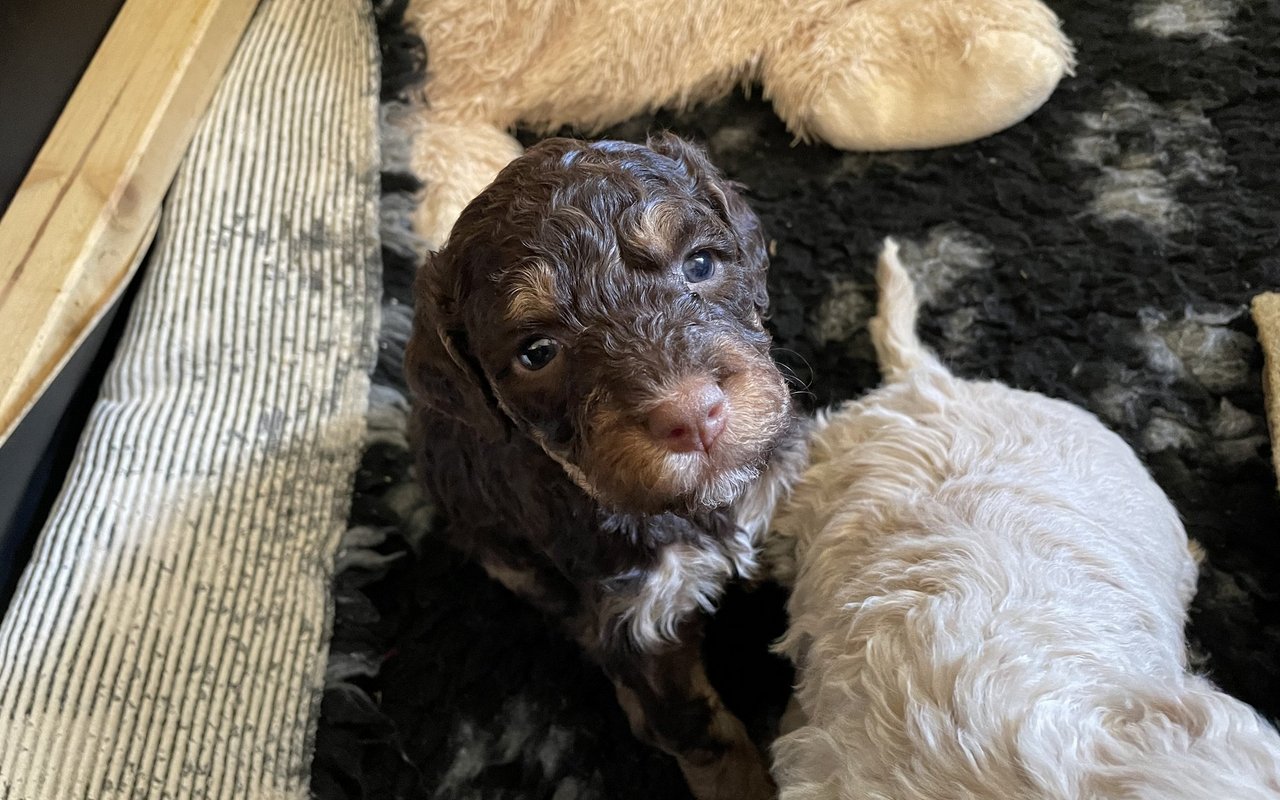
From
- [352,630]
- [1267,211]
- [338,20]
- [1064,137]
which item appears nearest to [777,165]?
[1064,137]

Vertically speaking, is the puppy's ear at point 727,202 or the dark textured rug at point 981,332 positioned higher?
the puppy's ear at point 727,202

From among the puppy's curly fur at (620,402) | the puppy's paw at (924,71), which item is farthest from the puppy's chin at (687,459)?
the puppy's paw at (924,71)

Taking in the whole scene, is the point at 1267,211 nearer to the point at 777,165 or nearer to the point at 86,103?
the point at 777,165

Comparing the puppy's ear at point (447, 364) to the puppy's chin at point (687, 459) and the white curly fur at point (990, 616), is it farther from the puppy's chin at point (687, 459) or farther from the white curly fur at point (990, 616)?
the white curly fur at point (990, 616)

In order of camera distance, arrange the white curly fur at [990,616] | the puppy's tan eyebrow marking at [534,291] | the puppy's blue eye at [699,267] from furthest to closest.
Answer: the puppy's blue eye at [699,267]
the puppy's tan eyebrow marking at [534,291]
the white curly fur at [990,616]

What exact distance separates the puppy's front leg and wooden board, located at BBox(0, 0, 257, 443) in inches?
65.9

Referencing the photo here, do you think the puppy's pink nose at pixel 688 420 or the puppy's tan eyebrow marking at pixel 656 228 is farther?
the puppy's tan eyebrow marking at pixel 656 228

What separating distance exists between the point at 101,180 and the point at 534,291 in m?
1.72

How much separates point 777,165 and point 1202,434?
149 centimetres

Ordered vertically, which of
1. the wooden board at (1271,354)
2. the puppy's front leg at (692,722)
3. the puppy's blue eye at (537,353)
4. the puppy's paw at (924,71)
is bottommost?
A: the puppy's front leg at (692,722)

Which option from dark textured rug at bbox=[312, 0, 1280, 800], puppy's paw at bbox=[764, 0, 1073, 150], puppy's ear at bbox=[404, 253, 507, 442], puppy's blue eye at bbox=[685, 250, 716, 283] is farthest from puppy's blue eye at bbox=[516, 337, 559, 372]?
puppy's paw at bbox=[764, 0, 1073, 150]

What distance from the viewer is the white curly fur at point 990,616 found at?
3.62 ft

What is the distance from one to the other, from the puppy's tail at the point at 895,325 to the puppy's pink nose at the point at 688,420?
0.92 metres

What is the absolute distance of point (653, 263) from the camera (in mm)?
1604
